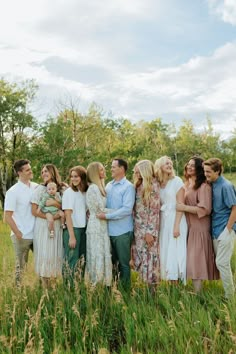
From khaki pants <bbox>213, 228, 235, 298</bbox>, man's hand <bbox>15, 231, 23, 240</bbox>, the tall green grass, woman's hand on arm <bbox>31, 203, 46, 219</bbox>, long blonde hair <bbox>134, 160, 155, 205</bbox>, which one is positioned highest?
long blonde hair <bbox>134, 160, 155, 205</bbox>

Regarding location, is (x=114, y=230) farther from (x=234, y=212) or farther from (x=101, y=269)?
(x=234, y=212)

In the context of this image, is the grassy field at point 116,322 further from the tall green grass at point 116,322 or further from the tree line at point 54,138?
the tree line at point 54,138

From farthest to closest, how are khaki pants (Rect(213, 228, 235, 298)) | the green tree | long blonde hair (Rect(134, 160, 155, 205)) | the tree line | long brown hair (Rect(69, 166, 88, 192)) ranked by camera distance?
the green tree < the tree line < long brown hair (Rect(69, 166, 88, 192)) < long blonde hair (Rect(134, 160, 155, 205)) < khaki pants (Rect(213, 228, 235, 298))

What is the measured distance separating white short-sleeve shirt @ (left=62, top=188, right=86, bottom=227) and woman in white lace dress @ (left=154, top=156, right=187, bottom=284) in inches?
46.7

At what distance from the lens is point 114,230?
253 inches

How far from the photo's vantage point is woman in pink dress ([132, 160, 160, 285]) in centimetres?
629

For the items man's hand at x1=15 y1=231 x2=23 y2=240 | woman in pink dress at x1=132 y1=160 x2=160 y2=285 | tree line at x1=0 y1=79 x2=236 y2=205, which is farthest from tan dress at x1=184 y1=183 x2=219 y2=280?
tree line at x1=0 y1=79 x2=236 y2=205

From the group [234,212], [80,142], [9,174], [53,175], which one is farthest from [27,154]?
[234,212]

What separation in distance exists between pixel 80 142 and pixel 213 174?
2170 centimetres

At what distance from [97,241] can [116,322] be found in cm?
145

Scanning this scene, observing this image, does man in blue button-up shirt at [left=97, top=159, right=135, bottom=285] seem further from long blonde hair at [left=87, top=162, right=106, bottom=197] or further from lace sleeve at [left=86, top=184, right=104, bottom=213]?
long blonde hair at [left=87, top=162, right=106, bottom=197]

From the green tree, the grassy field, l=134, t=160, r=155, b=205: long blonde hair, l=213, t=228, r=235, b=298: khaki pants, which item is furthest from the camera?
the green tree

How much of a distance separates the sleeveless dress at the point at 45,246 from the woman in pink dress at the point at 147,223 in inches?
47.2

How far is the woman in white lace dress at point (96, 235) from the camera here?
248 inches
